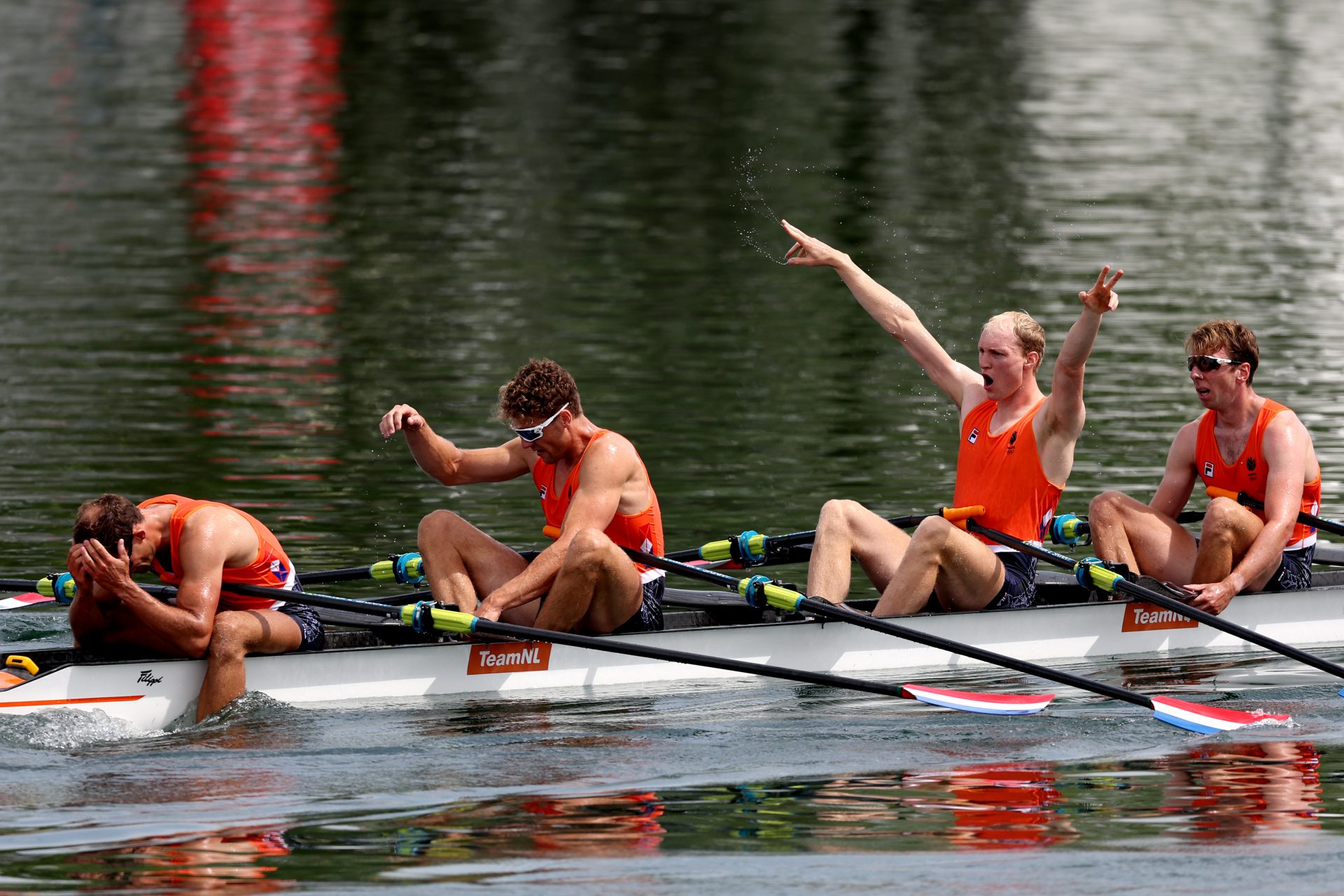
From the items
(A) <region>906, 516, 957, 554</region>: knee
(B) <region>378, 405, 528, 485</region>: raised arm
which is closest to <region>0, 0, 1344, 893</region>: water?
(A) <region>906, 516, 957, 554</region>: knee

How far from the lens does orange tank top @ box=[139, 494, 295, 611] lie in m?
9.77

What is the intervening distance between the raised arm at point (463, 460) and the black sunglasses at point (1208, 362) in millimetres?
3796

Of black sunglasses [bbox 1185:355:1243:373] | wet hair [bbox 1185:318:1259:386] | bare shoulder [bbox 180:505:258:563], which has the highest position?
wet hair [bbox 1185:318:1259:386]

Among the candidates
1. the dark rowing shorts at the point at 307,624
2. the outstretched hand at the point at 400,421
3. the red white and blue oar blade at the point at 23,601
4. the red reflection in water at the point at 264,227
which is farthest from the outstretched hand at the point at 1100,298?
the red reflection in water at the point at 264,227

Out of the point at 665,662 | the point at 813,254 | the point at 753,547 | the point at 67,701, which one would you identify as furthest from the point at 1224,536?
the point at 67,701

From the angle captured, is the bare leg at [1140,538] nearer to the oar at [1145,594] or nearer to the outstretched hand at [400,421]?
the oar at [1145,594]

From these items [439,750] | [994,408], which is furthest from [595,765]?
[994,408]

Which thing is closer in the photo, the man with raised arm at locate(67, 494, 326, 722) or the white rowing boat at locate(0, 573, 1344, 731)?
the man with raised arm at locate(67, 494, 326, 722)

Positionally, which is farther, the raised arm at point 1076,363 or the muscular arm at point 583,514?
the muscular arm at point 583,514

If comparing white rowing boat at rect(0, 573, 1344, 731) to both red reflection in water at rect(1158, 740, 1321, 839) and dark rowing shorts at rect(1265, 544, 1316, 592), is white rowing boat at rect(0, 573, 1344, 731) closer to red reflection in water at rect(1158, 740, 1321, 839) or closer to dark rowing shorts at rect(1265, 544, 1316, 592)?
dark rowing shorts at rect(1265, 544, 1316, 592)

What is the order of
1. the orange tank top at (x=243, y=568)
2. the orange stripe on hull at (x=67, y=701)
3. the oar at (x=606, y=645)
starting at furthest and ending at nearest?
the oar at (x=606, y=645), the orange tank top at (x=243, y=568), the orange stripe on hull at (x=67, y=701)

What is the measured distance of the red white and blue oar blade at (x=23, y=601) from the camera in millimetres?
12000

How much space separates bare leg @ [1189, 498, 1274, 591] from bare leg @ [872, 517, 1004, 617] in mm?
1228

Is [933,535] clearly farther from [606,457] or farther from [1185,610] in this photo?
[606,457]
